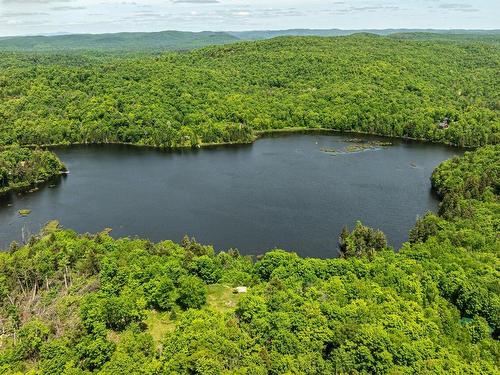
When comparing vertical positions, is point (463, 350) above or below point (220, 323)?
below

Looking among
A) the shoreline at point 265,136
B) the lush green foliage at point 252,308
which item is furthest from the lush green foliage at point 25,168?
the lush green foliage at point 252,308

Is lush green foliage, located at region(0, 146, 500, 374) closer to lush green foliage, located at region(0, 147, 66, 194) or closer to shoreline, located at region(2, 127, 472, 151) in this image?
lush green foliage, located at region(0, 147, 66, 194)

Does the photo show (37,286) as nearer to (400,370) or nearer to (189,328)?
(189,328)

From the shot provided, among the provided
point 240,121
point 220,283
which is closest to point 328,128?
point 240,121

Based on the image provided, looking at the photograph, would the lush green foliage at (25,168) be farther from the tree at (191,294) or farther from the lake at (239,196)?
the tree at (191,294)

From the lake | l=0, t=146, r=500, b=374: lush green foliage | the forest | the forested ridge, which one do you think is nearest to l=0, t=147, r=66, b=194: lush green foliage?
the forest

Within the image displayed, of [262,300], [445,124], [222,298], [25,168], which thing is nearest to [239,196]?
[222,298]

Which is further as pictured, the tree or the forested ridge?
the forested ridge
